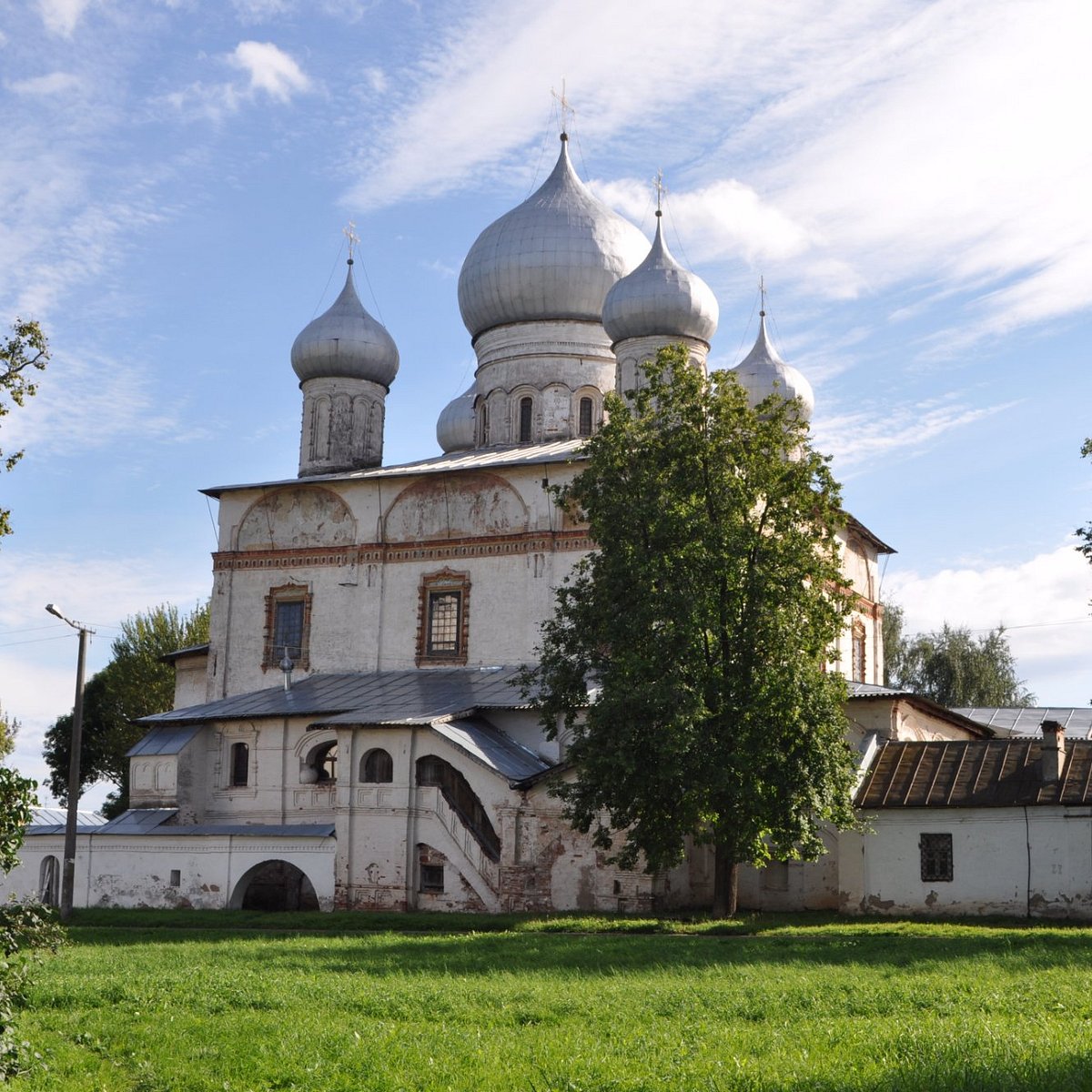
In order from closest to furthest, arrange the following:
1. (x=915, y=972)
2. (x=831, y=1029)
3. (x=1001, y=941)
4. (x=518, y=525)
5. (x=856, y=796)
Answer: (x=831, y=1029) < (x=915, y=972) < (x=1001, y=941) < (x=856, y=796) < (x=518, y=525)

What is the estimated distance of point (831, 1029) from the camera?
9.70 metres

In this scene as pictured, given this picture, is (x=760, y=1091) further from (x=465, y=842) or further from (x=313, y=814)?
(x=313, y=814)

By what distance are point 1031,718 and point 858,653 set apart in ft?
12.9

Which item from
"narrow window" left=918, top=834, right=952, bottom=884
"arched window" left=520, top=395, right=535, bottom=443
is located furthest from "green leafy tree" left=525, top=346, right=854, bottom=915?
"arched window" left=520, top=395, right=535, bottom=443

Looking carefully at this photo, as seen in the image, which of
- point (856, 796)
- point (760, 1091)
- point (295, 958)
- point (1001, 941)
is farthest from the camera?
point (856, 796)

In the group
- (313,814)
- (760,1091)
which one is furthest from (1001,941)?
(313,814)

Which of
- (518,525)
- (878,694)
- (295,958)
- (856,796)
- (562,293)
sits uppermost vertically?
(562,293)

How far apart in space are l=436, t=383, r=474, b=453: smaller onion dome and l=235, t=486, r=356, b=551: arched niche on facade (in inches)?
273

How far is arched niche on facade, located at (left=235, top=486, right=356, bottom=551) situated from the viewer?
94.9 ft

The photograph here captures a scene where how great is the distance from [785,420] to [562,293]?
12.4m

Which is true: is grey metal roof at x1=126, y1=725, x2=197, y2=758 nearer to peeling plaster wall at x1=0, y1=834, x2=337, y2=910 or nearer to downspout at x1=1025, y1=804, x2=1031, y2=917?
peeling plaster wall at x1=0, y1=834, x2=337, y2=910

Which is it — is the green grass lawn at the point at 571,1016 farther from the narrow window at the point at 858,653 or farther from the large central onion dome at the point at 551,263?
the large central onion dome at the point at 551,263

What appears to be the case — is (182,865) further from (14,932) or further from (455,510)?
(14,932)

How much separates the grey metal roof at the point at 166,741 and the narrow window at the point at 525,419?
31.0ft
